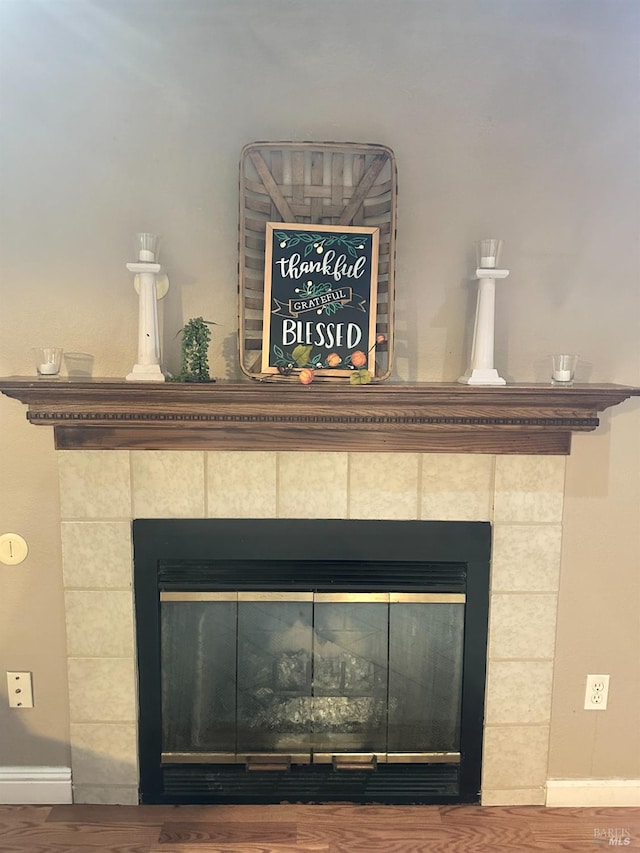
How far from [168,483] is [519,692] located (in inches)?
46.5

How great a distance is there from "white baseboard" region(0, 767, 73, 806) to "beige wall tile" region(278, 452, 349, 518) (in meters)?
1.03

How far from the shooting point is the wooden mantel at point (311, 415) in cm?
160

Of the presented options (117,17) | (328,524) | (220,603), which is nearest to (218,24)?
(117,17)

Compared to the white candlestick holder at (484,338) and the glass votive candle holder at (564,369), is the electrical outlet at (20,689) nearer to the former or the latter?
the white candlestick holder at (484,338)

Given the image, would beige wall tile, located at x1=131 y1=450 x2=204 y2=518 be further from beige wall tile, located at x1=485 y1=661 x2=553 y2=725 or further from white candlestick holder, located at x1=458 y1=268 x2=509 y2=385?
beige wall tile, located at x1=485 y1=661 x2=553 y2=725

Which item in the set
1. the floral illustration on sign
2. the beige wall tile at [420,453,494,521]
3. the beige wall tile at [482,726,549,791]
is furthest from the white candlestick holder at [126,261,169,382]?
the beige wall tile at [482,726,549,791]

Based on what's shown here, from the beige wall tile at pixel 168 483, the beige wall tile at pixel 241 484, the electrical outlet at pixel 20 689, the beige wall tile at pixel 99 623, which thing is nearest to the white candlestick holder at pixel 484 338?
the beige wall tile at pixel 241 484

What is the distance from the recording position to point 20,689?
73.9 inches

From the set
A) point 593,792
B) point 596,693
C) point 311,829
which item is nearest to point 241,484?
point 311,829

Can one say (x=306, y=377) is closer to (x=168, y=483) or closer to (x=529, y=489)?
(x=168, y=483)

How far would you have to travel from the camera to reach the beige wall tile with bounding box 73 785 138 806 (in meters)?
1.90

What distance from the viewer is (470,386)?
5.35 ft

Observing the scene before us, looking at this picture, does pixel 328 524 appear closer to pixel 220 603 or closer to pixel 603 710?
pixel 220 603

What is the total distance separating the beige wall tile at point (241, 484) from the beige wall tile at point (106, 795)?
875 millimetres
